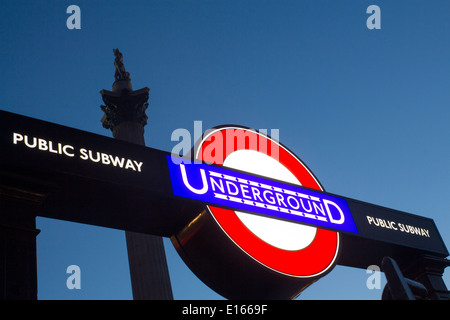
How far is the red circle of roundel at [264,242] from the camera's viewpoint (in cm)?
596

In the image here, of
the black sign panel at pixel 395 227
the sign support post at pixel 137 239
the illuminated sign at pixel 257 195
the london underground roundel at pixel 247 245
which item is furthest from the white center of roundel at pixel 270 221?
the sign support post at pixel 137 239

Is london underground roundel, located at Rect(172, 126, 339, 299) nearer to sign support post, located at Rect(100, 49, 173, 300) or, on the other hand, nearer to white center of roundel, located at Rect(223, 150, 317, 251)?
white center of roundel, located at Rect(223, 150, 317, 251)

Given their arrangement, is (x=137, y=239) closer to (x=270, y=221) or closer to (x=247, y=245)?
(x=270, y=221)

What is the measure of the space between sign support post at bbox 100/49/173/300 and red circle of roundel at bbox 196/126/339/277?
23.3 ft

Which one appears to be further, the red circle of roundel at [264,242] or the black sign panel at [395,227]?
the black sign panel at [395,227]

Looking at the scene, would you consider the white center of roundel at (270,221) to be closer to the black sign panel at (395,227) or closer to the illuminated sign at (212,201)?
the illuminated sign at (212,201)

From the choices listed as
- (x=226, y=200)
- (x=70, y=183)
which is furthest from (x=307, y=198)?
(x=70, y=183)

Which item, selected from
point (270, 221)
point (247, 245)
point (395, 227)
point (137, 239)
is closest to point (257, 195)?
point (270, 221)

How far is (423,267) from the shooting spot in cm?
Result: 781

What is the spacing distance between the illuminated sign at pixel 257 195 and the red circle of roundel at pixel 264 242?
0.17 metres

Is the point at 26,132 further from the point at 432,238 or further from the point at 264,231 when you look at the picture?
the point at 432,238

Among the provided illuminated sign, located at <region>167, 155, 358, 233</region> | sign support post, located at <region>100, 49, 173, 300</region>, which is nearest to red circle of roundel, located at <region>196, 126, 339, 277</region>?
illuminated sign, located at <region>167, 155, 358, 233</region>

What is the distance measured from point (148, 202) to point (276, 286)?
5.23 ft

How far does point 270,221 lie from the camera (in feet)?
21.6
